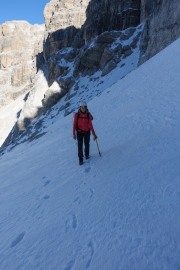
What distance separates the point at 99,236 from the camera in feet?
14.9

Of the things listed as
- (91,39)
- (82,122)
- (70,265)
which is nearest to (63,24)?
(91,39)

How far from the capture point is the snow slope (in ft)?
13.5

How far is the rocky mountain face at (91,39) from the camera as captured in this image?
38.6 metres

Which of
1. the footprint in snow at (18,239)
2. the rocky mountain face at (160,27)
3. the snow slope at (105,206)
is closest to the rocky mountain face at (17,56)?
the rocky mountain face at (160,27)

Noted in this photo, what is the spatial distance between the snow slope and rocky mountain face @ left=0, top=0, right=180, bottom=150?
27.9 metres

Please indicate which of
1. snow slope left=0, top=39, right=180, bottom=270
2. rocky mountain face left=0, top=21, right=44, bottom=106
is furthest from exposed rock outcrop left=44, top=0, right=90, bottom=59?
snow slope left=0, top=39, right=180, bottom=270

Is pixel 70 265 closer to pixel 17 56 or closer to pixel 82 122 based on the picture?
pixel 82 122

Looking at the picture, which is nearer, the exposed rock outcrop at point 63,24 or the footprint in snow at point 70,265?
the footprint in snow at point 70,265

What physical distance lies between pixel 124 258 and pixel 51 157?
7.69 meters

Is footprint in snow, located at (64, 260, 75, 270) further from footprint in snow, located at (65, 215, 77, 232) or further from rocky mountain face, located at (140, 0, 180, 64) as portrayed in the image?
rocky mountain face, located at (140, 0, 180, 64)

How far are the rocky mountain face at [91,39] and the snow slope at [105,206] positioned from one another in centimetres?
2789

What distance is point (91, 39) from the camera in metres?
59.6

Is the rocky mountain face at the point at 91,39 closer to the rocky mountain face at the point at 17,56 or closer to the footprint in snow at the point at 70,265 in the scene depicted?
the rocky mountain face at the point at 17,56

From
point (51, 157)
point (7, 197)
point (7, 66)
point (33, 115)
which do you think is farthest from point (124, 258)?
point (7, 66)
